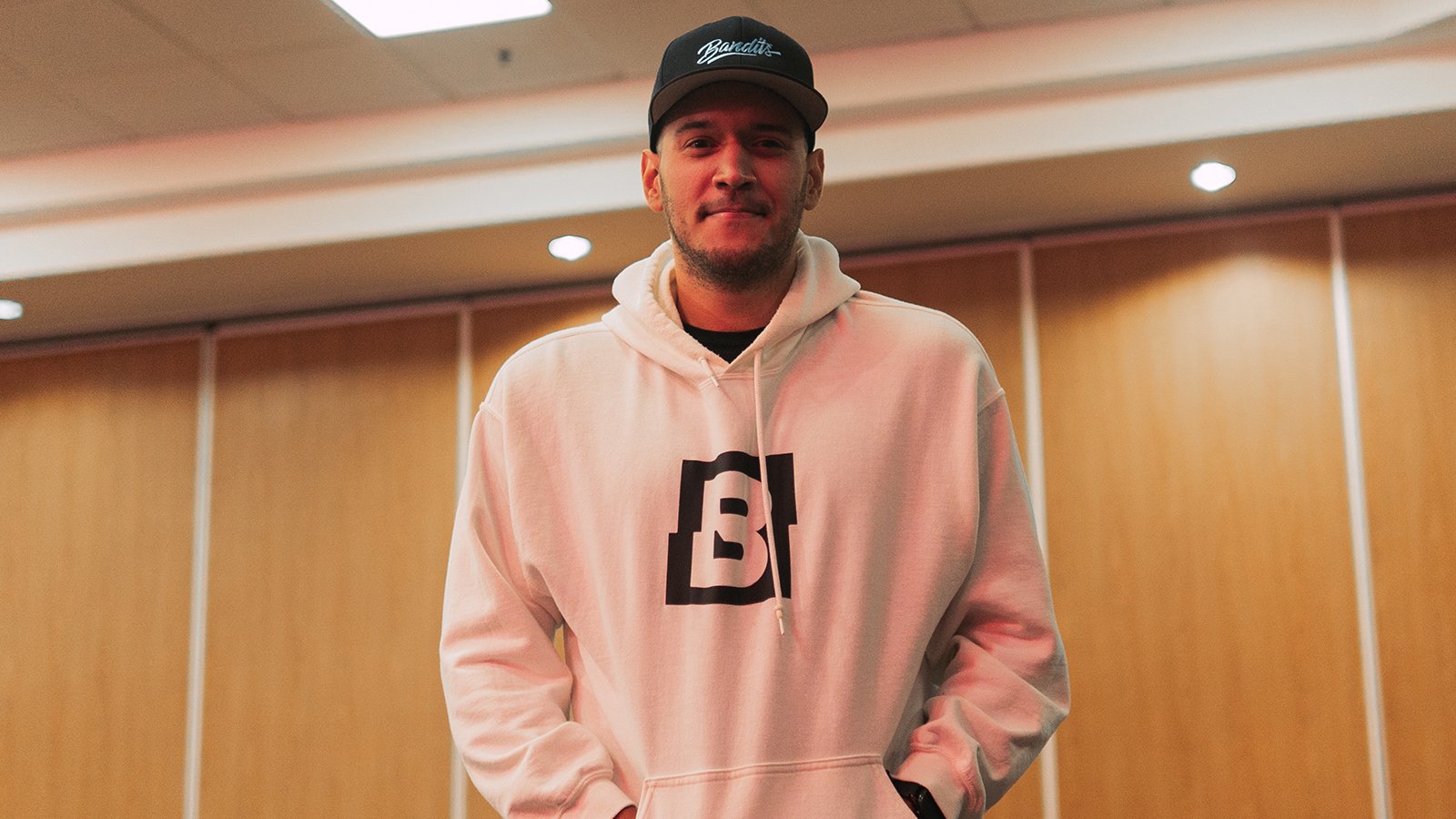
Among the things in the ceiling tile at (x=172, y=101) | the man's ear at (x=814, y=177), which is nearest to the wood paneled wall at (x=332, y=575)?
the ceiling tile at (x=172, y=101)

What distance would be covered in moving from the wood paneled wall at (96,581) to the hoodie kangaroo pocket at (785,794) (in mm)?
A: 4980

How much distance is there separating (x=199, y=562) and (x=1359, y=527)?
13.9ft

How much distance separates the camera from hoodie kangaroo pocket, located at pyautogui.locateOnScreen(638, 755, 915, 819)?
1333 millimetres

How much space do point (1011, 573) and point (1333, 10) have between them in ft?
10.6

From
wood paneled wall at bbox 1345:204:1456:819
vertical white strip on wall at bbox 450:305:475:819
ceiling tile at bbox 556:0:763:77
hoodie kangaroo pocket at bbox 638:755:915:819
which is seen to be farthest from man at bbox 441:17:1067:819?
vertical white strip on wall at bbox 450:305:475:819

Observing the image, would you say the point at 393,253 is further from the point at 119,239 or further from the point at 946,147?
the point at 946,147

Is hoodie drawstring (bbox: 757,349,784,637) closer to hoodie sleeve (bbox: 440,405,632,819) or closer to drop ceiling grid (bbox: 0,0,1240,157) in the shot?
hoodie sleeve (bbox: 440,405,632,819)

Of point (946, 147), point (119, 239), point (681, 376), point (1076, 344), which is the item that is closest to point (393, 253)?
point (119, 239)

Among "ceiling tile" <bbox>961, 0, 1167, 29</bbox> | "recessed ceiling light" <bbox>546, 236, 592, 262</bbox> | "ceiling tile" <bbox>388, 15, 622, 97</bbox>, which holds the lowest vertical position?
"recessed ceiling light" <bbox>546, 236, 592, 262</bbox>

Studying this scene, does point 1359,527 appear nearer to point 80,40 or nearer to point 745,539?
point 745,539

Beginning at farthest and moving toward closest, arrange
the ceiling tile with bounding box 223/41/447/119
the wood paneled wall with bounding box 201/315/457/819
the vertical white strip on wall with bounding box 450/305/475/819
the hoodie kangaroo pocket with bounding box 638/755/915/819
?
1. the vertical white strip on wall with bounding box 450/305/475/819
2. the wood paneled wall with bounding box 201/315/457/819
3. the ceiling tile with bounding box 223/41/447/119
4. the hoodie kangaroo pocket with bounding box 638/755/915/819

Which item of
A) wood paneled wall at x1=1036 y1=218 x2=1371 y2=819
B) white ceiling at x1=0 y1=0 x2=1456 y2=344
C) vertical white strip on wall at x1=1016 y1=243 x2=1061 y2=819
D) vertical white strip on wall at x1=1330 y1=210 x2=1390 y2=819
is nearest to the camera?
white ceiling at x1=0 y1=0 x2=1456 y2=344

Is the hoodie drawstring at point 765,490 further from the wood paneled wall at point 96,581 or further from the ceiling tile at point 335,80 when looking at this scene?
the wood paneled wall at point 96,581

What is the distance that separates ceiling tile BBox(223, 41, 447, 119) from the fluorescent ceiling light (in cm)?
16
